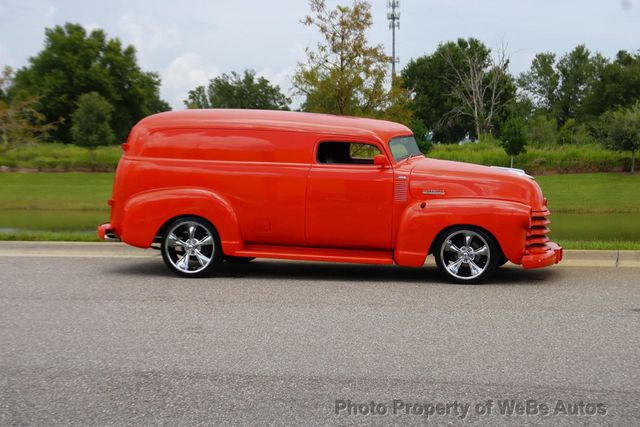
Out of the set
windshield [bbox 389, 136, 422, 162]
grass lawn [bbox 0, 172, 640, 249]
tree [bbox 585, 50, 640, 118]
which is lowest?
grass lawn [bbox 0, 172, 640, 249]

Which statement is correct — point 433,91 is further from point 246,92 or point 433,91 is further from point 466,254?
point 466,254

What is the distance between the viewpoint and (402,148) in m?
10.1

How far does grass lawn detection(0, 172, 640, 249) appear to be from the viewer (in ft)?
78.1

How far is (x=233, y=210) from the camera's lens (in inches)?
390

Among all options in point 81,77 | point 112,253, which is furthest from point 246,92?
point 112,253

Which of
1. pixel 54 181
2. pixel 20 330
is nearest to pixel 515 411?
pixel 20 330

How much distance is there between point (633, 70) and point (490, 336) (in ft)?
247

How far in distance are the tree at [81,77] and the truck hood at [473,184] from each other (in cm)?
6726

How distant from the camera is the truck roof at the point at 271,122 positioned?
9867 millimetres

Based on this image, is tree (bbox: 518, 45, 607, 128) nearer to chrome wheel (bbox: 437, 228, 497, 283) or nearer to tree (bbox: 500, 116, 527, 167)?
tree (bbox: 500, 116, 527, 167)

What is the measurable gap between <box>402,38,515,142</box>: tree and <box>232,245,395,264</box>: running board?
62309 millimetres

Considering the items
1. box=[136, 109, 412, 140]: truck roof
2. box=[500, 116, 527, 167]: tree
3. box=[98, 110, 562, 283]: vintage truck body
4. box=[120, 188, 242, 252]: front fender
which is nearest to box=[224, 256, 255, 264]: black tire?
box=[98, 110, 562, 283]: vintage truck body

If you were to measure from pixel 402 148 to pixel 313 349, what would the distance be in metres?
4.40

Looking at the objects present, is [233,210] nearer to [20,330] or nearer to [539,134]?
[20,330]
